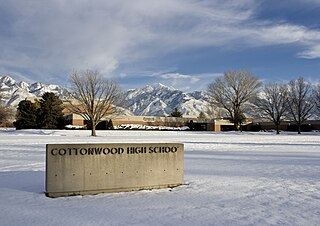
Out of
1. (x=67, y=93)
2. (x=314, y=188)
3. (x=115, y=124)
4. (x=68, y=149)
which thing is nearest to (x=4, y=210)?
(x=68, y=149)

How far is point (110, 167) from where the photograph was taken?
802 cm

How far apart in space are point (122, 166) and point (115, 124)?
6940cm

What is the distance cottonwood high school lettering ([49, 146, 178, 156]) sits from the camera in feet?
25.0

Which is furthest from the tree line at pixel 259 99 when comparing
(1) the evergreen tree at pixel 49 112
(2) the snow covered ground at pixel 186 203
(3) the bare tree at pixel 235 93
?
(2) the snow covered ground at pixel 186 203

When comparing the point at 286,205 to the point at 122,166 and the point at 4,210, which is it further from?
the point at 4,210

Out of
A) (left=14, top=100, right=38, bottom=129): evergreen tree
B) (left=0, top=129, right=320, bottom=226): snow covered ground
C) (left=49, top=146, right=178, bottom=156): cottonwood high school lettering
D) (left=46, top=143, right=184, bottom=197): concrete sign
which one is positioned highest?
(left=14, top=100, right=38, bottom=129): evergreen tree

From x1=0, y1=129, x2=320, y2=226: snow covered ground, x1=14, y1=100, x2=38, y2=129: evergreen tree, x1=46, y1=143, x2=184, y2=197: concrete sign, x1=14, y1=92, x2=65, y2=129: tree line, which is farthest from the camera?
x1=14, y1=100, x2=38, y2=129: evergreen tree

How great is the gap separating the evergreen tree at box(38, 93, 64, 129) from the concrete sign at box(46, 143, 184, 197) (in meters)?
53.9

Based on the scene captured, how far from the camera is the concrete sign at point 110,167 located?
752 centimetres

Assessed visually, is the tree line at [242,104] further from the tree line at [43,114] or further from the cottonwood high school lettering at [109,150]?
the cottonwood high school lettering at [109,150]

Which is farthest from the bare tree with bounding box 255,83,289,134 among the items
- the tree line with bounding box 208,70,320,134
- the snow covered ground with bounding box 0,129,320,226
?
the snow covered ground with bounding box 0,129,320,226

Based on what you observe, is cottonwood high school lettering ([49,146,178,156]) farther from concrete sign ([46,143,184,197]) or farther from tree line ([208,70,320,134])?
tree line ([208,70,320,134])

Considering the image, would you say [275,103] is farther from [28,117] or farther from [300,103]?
[28,117]

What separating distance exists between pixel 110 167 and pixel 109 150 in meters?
0.41
